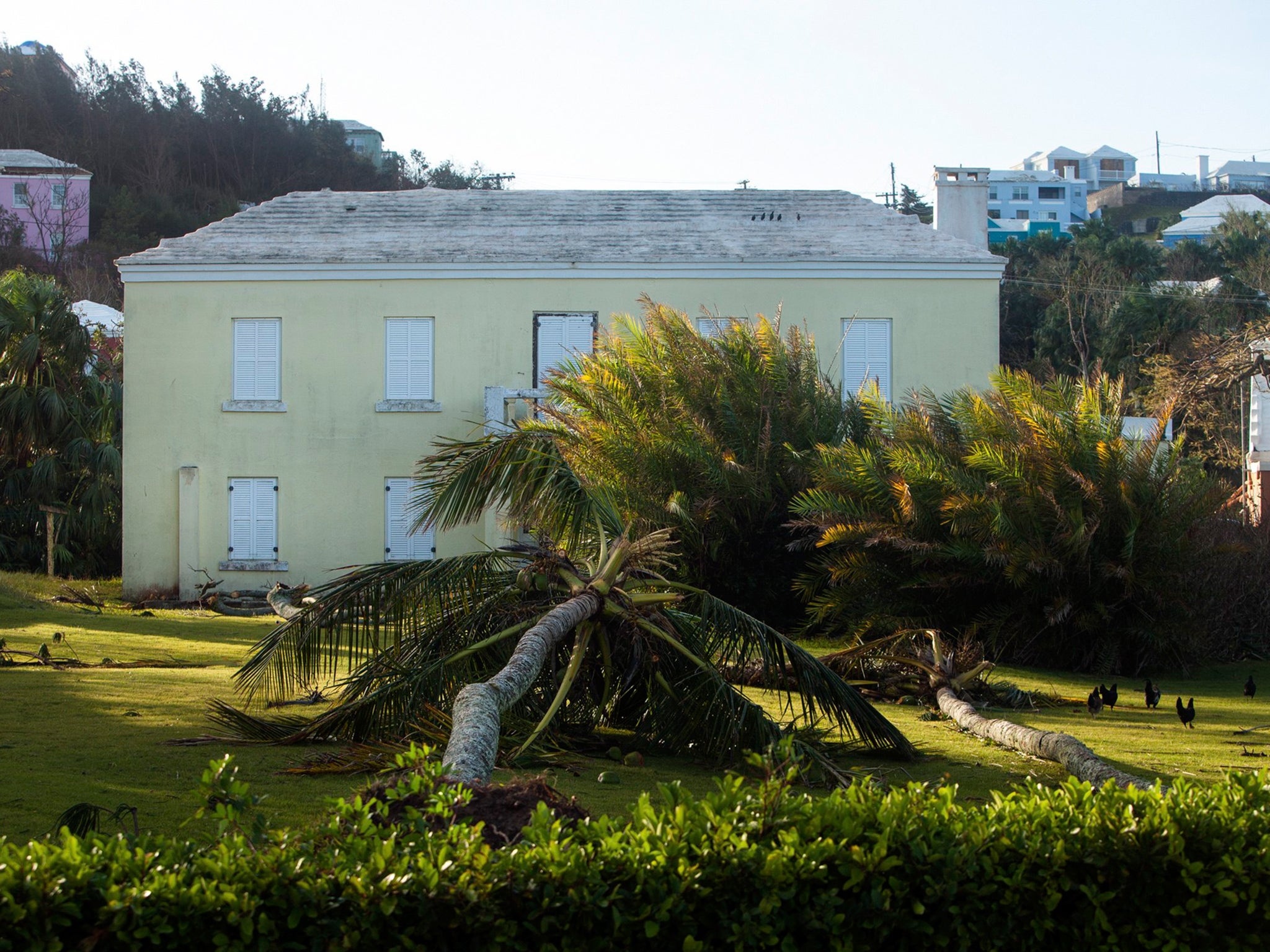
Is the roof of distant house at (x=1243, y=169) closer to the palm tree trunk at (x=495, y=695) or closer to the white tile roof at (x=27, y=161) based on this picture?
the white tile roof at (x=27, y=161)

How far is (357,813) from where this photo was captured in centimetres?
379

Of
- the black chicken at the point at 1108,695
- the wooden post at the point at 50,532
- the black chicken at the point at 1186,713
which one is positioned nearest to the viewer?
the black chicken at the point at 1186,713

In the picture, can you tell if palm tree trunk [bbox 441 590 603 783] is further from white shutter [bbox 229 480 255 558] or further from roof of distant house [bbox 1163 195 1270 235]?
roof of distant house [bbox 1163 195 1270 235]

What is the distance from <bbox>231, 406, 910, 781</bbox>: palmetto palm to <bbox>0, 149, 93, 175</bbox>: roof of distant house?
182 feet

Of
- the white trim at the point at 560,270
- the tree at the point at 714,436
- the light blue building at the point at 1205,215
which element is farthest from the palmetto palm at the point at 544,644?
the light blue building at the point at 1205,215

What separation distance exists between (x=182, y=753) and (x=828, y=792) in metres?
3.90

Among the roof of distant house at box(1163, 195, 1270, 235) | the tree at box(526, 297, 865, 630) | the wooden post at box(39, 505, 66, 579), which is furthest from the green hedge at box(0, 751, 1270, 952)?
the roof of distant house at box(1163, 195, 1270, 235)

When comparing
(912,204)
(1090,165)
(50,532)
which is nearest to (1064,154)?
(1090,165)

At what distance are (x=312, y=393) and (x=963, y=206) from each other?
46.6ft

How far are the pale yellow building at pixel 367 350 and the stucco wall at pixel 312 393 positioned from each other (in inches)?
1.3

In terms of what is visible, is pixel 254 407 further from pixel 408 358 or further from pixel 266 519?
pixel 408 358

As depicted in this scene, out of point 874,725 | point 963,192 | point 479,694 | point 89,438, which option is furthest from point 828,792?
point 89,438

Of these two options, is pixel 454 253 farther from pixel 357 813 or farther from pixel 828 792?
pixel 357 813

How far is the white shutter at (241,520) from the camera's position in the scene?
23.3m
